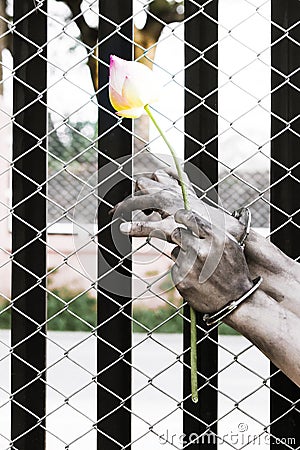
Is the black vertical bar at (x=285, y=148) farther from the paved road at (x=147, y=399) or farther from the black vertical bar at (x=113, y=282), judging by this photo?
the paved road at (x=147, y=399)

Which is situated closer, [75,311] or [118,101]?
[118,101]

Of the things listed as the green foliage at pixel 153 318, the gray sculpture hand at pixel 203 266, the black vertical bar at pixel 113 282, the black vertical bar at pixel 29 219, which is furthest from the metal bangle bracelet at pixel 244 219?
the green foliage at pixel 153 318

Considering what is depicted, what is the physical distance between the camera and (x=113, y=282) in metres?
1.16

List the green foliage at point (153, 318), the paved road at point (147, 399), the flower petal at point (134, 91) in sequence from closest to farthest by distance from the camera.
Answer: the flower petal at point (134, 91) < the paved road at point (147, 399) < the green foliage at point (153, 318)

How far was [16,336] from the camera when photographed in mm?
1167

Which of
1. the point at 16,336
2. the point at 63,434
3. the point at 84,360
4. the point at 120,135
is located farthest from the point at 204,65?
the point at 84,360

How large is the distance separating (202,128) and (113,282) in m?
0.27

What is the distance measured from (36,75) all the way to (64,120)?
0.27 ft

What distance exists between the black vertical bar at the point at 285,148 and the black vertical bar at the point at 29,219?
355 millimetres

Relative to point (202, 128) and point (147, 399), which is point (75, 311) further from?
point (202, 128)

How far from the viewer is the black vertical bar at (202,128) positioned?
114 cm

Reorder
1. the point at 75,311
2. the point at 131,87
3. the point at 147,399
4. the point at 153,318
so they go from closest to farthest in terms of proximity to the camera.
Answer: the point at 131,87
the point at 147,399
the point at 75,311
the point at 153,318

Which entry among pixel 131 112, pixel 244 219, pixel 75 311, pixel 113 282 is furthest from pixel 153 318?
pixel 131 112

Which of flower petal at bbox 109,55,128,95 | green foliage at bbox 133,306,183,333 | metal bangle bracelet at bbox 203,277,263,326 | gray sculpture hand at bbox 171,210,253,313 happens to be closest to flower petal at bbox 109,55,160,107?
flower petal at bbox 109,55,128,95
